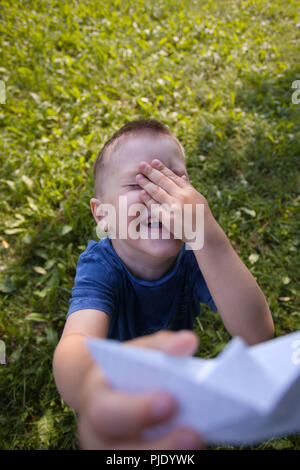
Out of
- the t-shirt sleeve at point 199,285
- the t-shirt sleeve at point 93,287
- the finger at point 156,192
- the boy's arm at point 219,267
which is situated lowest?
the t-shirt sleeve at point 199,285

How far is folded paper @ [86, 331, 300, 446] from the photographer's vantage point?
415mm

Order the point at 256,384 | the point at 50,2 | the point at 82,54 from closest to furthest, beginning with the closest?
the point at 256,384 → the point at 82,54 → the point at 50,2

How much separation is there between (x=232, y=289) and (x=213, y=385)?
75cm

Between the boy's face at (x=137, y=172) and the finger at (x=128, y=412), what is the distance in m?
0.79

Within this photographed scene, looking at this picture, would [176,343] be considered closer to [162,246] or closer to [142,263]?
[162,246]

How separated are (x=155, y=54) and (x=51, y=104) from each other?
4.82 ft

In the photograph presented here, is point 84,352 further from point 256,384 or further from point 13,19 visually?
point 13,19

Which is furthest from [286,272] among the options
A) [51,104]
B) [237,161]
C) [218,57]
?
[218,57]

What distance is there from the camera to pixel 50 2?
14.6ft

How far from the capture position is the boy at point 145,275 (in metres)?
0.90

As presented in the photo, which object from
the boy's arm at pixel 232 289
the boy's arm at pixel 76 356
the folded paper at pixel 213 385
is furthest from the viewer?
the boy's arm at pixel 232 289

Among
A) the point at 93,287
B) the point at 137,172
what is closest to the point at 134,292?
the point at 93,287

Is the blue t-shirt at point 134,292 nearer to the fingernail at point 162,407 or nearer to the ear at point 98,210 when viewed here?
the ear at point 98,210

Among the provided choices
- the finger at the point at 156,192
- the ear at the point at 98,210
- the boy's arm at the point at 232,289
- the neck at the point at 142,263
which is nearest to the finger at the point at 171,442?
the boy's arm at the point at 232,289
